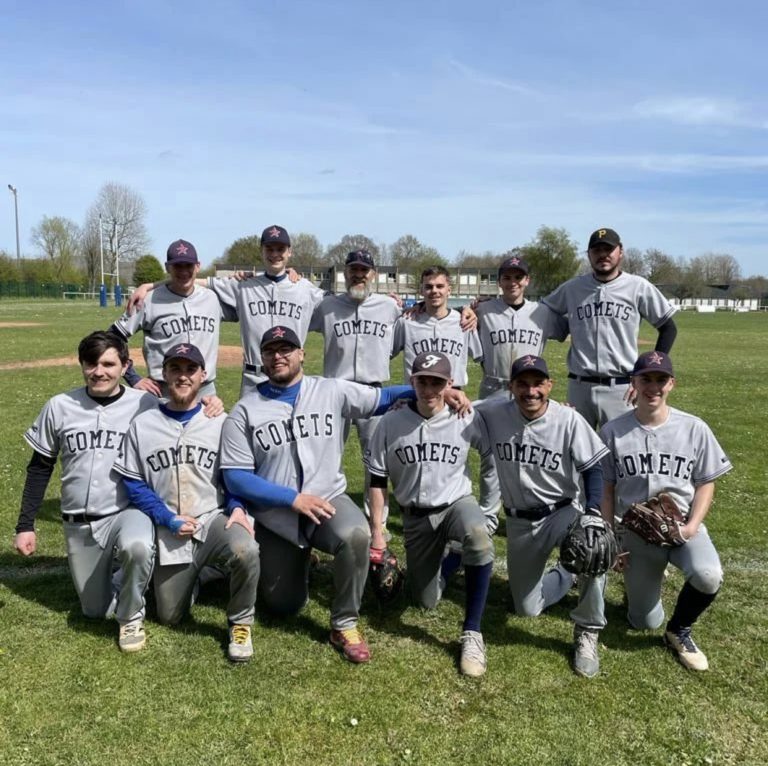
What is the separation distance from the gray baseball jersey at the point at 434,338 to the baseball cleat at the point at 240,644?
7.90 feet

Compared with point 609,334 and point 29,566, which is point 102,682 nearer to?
point 29,566

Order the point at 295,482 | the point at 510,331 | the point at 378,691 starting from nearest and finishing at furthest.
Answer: the point at 378,691 < the point at 295,482 < the point at 510,331

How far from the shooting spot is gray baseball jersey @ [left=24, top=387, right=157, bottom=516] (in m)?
4.09

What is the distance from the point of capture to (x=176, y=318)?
5227mm

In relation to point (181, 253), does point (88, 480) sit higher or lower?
lower

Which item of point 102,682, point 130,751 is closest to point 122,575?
point 102,682

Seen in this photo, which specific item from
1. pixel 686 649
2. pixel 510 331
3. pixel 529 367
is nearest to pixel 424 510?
pixel 529 367

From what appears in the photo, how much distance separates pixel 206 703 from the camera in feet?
10.7

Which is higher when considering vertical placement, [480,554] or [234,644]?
[480,554]

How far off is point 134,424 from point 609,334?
3.57m

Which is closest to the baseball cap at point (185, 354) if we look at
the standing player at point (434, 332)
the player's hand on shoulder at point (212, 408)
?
the player's hand on shoulder at point (212, 408)

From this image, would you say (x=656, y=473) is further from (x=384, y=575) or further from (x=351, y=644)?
(x=351, y=644)

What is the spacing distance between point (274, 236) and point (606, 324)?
273 cm

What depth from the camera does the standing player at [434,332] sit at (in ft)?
17.7
